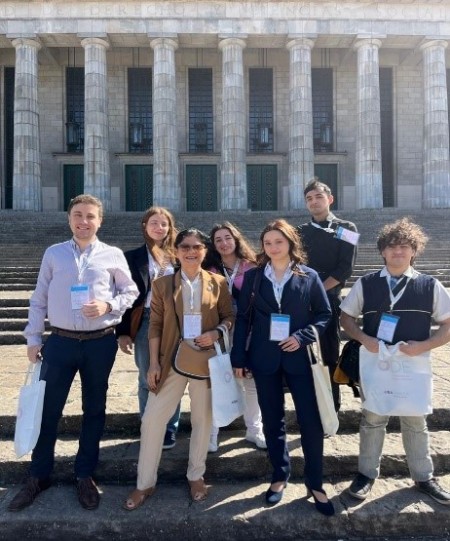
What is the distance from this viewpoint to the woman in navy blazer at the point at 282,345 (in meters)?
3.29

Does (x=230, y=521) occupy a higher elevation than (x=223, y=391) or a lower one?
lower

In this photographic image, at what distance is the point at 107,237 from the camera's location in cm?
1521

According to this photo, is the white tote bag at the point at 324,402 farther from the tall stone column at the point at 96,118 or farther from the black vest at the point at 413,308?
the tall stone column at the point at 96,118

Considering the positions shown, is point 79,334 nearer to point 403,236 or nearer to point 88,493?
point 88,493

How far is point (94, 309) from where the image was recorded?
10.8ft

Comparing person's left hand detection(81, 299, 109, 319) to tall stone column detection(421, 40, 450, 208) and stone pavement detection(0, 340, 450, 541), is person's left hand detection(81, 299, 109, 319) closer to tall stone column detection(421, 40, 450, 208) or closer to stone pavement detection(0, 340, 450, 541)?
stone pavement detection(0, 340, 450, 541)

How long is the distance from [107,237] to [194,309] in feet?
40.6

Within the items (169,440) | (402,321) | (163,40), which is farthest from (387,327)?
(163,40)

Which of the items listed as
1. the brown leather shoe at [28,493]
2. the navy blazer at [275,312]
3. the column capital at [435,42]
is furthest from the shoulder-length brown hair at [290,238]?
the column capital at [435,42]

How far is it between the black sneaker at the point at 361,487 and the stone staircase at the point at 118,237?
6103 mm

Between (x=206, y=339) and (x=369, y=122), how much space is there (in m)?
19.6

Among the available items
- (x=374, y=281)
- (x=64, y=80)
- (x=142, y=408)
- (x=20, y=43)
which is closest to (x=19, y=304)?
(x=142, y=408)

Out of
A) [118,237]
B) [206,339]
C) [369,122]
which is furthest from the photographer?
[369,122]

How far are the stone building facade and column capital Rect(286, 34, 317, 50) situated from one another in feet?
0.19
